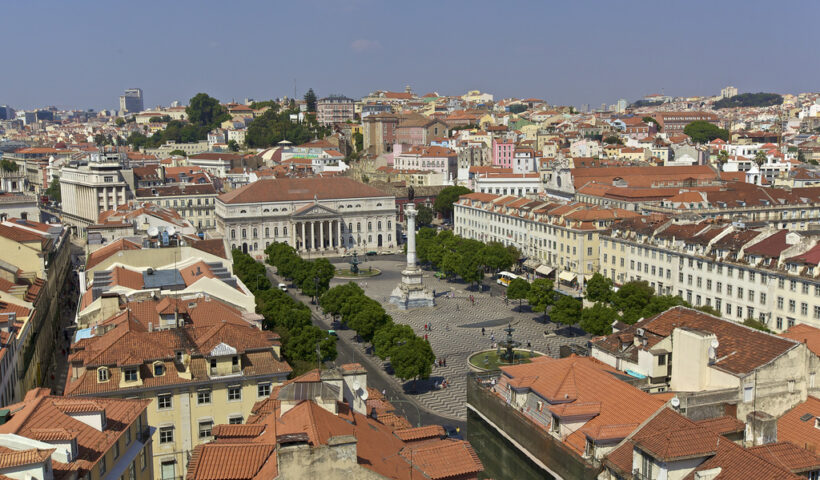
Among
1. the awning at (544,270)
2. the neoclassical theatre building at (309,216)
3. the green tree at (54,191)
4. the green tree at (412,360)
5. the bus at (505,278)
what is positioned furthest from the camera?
the green tree at (54,191)

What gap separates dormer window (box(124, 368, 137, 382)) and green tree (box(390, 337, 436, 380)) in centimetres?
2298

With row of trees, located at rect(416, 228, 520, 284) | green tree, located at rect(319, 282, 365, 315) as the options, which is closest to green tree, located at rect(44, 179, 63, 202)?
row of trees, located at rect(416, 228, 520, 284)

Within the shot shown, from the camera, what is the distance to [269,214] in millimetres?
122125

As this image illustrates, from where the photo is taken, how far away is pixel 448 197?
467 feet

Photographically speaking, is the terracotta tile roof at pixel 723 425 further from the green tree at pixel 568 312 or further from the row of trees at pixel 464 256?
the row of trees at pixel 464 256

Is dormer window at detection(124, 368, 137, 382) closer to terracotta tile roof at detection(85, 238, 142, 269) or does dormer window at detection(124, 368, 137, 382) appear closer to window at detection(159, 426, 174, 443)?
window at detection(159, 426, 174, 443)

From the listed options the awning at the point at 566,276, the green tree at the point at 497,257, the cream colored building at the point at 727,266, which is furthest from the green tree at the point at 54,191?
the cream colored building at the point at 727,266

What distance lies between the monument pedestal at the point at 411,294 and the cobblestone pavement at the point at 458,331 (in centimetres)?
98

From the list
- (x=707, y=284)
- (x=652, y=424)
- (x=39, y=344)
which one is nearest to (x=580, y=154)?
(x=707, y=284)

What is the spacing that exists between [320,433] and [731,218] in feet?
280

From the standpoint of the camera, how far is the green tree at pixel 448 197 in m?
141

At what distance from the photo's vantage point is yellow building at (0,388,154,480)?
65.2ft

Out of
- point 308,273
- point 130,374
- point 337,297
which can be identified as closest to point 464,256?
point 308,273

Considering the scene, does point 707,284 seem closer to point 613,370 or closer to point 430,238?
point 613,370
